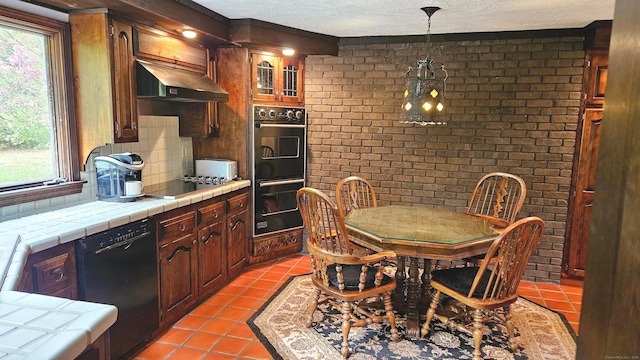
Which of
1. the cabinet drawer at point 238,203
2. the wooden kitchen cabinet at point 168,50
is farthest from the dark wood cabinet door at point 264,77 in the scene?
the cabinet drawer at point 238,203

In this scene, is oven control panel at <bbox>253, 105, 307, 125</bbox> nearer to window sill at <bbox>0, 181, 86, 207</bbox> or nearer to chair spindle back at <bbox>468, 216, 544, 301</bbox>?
window sill at <bbox>0, 181, 86, 207</bbox>

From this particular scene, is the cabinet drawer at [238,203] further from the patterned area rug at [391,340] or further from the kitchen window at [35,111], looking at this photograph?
the kitchen window at [35,111]

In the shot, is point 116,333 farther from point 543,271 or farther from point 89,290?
point 543,271

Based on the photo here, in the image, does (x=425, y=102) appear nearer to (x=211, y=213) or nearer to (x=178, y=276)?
(x=211, y=213)

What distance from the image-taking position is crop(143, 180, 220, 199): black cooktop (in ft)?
9.57

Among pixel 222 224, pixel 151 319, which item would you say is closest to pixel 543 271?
pixel 222 224

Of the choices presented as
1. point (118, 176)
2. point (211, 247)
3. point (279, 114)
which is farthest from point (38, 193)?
point (279, 114)

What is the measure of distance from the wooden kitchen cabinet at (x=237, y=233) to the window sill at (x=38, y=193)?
1.17 meters

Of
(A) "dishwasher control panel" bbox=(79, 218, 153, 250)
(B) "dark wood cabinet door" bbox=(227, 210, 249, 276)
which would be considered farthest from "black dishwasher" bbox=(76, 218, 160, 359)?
(B) "dark wood cabinet door" bbox=(227, 210, 249, 276)

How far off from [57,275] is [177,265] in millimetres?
966

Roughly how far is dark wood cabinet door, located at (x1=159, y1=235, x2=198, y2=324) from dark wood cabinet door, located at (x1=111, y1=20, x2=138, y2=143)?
0.82 m

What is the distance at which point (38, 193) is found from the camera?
2.43 metres

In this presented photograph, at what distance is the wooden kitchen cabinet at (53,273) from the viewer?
177 centimetres

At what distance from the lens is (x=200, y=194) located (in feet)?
9.93
